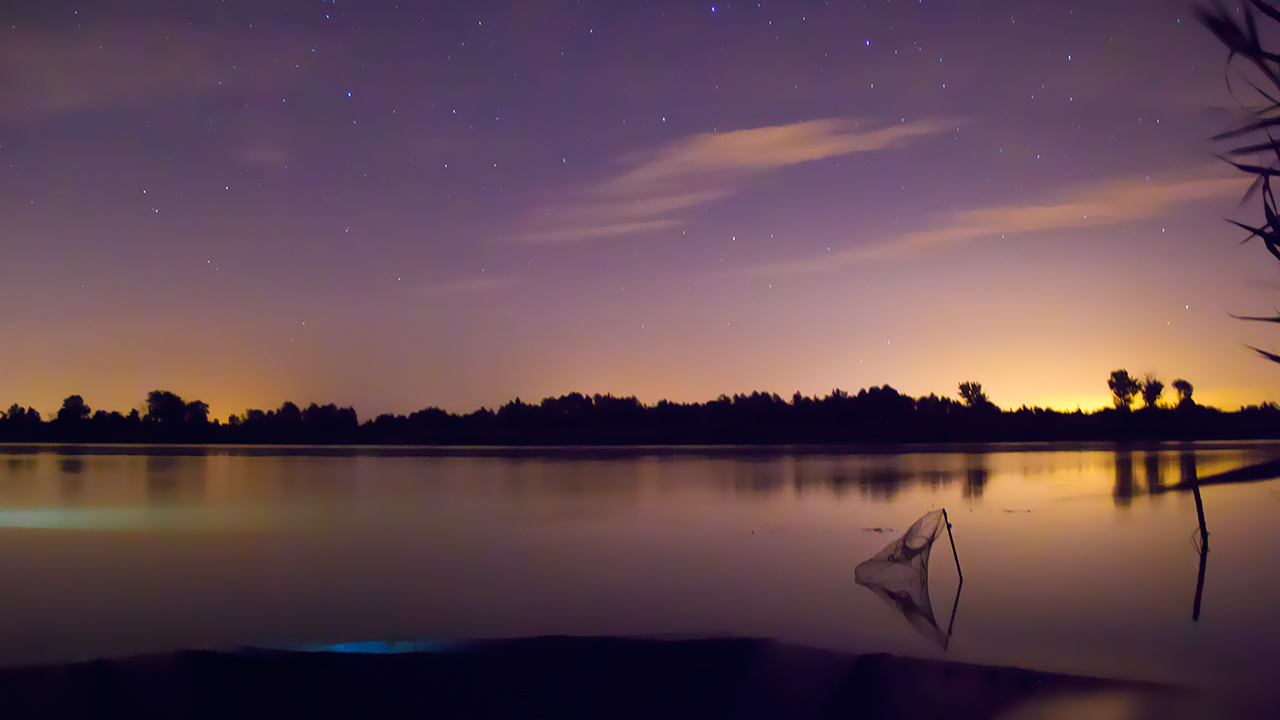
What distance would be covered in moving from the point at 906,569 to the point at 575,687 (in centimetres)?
485

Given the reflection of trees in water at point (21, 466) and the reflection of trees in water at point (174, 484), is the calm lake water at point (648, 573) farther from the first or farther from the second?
the reflection of trees in water at point (21, 466)

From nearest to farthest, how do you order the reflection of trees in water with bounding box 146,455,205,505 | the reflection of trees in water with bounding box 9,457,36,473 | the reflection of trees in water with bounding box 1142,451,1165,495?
the reflection of trees in water with bounding box 146,455,205,505 → the reflection of trees in water with bounding box 1142,451,1165,495 → the reflection of trees in water with bounding box 9,457,36,473

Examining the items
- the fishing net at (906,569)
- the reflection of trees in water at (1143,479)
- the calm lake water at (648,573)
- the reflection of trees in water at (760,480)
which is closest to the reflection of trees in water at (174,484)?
the calm lake water at (648,573)

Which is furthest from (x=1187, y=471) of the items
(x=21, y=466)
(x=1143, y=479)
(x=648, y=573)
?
(x=21, y=466)

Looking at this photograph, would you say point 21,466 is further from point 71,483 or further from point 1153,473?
point 1153,473

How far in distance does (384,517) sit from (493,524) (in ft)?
8.64

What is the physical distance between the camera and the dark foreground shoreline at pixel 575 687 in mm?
5461

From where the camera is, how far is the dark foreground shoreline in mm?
5461

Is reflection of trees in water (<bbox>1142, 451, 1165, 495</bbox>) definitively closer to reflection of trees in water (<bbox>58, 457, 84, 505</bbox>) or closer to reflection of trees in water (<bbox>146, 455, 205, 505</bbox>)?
reflection of trees in water (<bbox>146, 455, 205, 505</bbox>)

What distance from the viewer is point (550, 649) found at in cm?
654

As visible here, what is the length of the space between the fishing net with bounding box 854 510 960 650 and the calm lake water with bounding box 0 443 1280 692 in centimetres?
18

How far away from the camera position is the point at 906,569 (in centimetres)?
914

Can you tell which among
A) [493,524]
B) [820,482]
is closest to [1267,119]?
[493,524]

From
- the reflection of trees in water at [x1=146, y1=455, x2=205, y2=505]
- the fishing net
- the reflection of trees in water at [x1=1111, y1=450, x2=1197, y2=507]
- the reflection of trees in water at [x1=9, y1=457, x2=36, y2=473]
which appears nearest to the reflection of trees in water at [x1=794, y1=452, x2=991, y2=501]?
the reflection of trees in water at [x1=1111, y1=450, x2=1197, y2=507]
